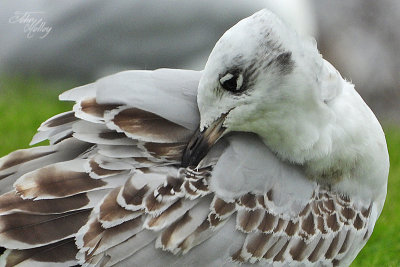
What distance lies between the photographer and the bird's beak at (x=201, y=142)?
4.29m

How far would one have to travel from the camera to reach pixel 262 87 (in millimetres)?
4242

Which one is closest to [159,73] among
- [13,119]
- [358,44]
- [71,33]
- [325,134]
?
[325,134]

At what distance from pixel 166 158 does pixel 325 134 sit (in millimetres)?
727

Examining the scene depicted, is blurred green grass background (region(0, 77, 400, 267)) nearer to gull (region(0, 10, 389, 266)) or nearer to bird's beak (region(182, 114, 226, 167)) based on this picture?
gull (region(0, 10, 389, 266))

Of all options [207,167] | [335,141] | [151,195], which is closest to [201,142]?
[207,167]

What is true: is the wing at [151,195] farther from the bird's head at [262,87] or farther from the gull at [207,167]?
the bird's head at [262,87]

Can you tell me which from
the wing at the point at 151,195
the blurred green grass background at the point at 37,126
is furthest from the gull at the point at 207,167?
the blurred green grass background at the point at 37,126

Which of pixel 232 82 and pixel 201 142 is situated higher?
pixel 232 82

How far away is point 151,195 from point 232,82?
61 centimetres

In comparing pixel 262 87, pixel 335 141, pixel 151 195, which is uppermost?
pixel 262 87

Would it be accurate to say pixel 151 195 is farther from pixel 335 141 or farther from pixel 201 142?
pixel 335 141

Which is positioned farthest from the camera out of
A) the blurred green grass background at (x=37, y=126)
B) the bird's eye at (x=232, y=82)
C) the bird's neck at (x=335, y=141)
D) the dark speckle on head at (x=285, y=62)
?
the blurred green grass background at (x=37, y=126)

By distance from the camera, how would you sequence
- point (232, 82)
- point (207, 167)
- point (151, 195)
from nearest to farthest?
point (232, 82) → point (151, 195) → point (207, 167)

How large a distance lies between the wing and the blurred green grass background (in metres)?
1.40
